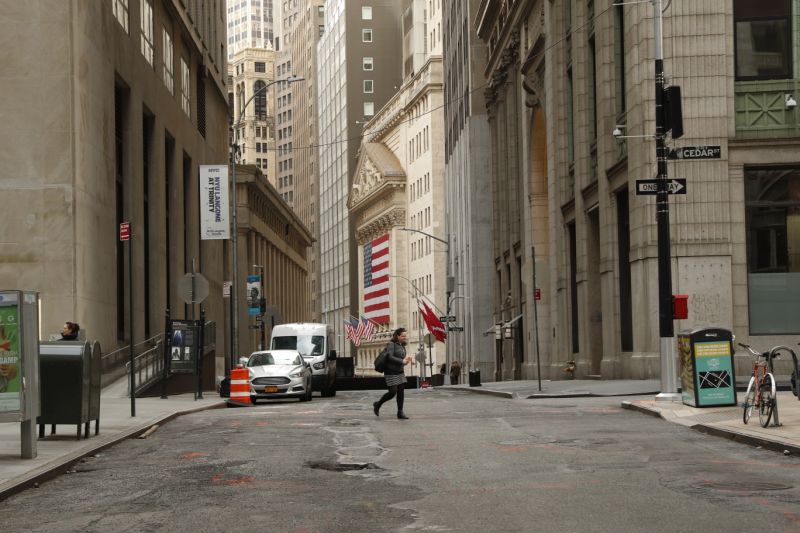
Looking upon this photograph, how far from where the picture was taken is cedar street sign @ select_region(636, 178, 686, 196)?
76.6 ft

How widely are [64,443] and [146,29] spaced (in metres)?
37.3

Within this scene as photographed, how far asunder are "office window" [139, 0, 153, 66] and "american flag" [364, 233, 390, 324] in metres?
95.2

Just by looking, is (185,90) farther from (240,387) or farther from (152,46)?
(240,387)

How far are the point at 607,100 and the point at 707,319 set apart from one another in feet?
29.1

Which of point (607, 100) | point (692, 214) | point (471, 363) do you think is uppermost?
point (607, 100)

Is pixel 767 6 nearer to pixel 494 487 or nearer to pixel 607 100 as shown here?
pixel 607 100

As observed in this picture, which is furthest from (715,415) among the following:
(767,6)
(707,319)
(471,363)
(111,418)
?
(471,363)

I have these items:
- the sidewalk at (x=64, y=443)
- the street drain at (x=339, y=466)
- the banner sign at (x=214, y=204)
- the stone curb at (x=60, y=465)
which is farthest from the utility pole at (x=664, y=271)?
the banner sign at (x=214, y=204)

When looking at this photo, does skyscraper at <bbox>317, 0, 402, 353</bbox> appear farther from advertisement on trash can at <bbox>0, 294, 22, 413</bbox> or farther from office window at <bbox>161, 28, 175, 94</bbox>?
advertisement on trash can at <bbox>0, 294, 22, 413</bbox>

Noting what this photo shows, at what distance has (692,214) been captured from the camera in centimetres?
3253

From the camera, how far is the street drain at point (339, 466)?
44.7ft

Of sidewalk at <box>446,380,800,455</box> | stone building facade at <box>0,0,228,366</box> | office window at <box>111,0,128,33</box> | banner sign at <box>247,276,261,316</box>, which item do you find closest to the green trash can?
sidewalk at <box>446,380,800,455</box>

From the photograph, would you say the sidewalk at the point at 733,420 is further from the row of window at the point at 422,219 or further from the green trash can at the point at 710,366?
the row of window at the point at 422,219

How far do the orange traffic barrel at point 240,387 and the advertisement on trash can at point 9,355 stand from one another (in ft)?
54.9
